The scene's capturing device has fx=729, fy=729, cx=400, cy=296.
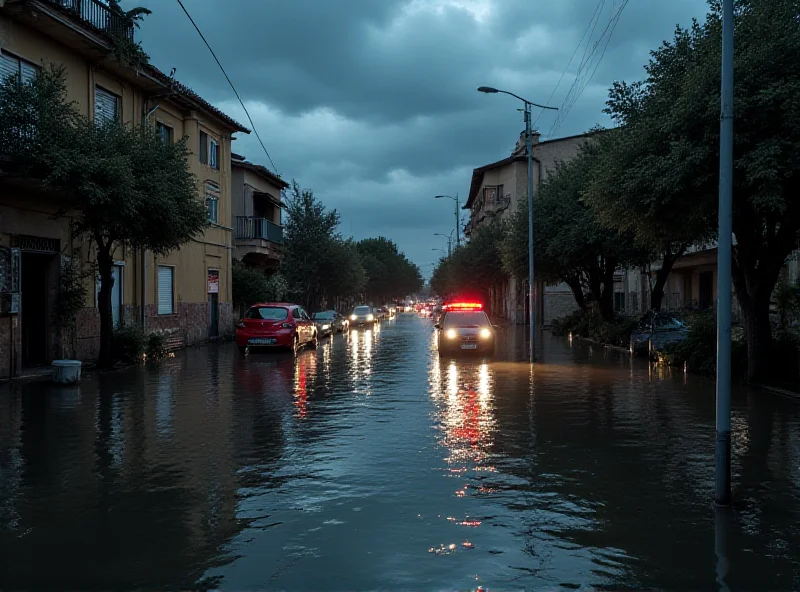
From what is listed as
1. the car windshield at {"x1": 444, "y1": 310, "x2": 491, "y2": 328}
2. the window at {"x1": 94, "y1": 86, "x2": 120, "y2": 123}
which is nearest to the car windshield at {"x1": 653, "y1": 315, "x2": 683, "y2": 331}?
the car windshield at {"x1": 444, "y1": 310, "x2": 491, "y2": 328}

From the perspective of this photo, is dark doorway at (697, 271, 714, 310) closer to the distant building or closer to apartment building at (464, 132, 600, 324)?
apartment building at (464, 132, 600, 324)

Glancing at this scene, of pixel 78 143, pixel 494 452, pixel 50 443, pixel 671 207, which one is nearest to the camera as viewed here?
pixel 494 452

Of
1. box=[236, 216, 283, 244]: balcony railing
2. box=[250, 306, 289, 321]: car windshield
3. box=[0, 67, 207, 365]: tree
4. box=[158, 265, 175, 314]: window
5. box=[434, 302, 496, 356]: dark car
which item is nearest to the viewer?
box=[0, 67, 207, 365]: tree

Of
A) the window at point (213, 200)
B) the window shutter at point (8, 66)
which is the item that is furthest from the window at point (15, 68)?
the window at point (213, 200)

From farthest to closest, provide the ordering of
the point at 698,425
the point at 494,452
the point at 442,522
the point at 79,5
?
1. the point at 79,5
2. the point at 698,425
3. the point at 494,452
4. the point at 442,522

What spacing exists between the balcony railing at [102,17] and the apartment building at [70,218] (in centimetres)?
3

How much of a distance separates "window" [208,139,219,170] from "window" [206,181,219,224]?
909 mm

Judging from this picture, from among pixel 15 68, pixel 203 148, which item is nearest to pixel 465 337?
pixel 15 68

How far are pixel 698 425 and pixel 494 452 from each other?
A: 11.9ft

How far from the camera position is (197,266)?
30.4 metres

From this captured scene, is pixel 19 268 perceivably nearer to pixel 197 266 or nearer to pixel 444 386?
pixel 444 386

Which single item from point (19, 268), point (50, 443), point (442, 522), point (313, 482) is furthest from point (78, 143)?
point (442, 522)

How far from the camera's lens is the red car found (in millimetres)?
24812

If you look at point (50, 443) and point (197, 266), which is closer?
point (50, 443)
